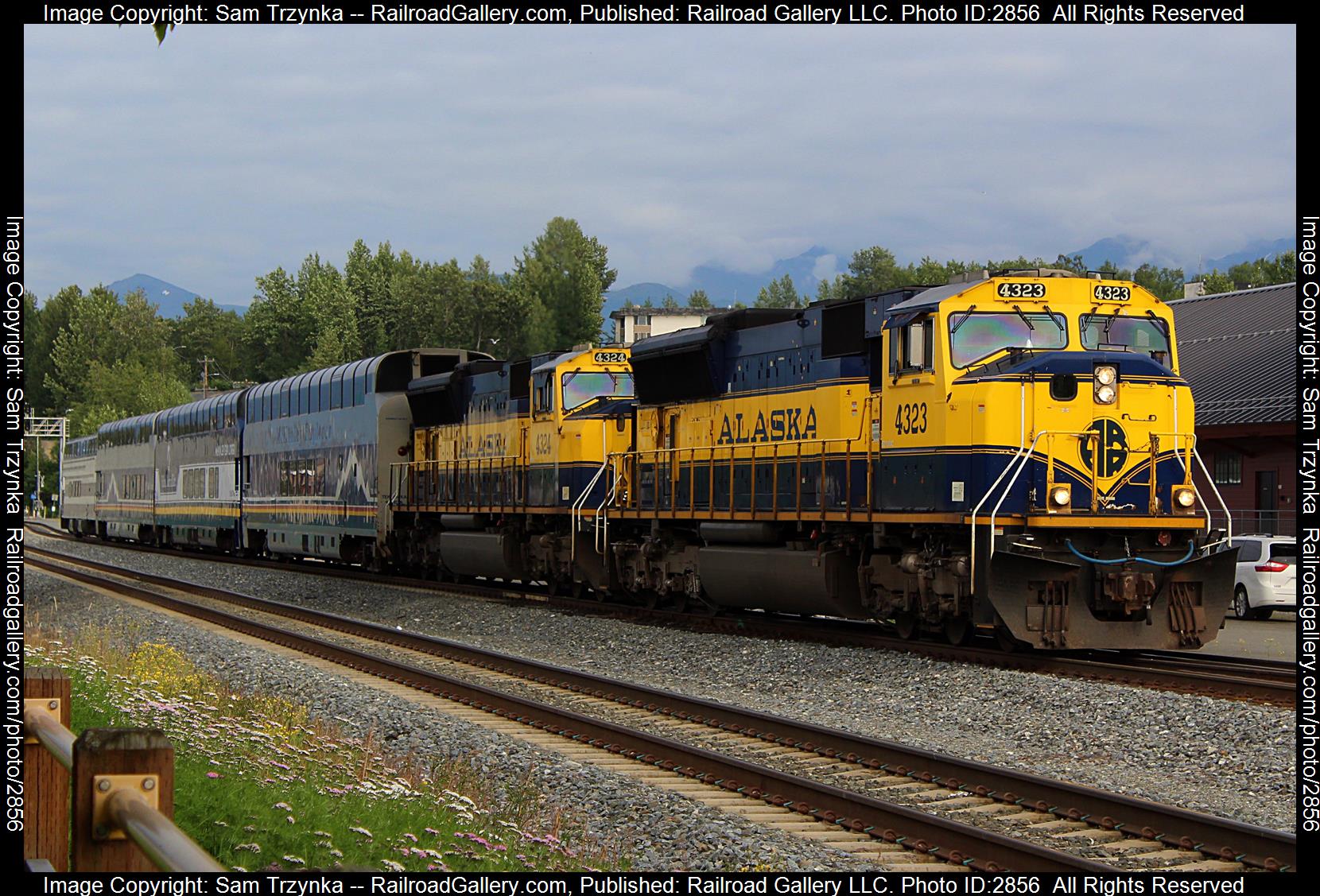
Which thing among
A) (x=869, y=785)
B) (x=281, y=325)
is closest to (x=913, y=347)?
(x=869, y=785)

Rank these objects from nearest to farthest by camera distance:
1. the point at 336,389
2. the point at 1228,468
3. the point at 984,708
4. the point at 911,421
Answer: the point at 984,708 → the point at 911,421 → the point at 336,389 → the point at 1228,468

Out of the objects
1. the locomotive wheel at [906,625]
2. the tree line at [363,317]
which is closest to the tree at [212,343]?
the tree line at [363,317]

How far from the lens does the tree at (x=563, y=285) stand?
10988 cm

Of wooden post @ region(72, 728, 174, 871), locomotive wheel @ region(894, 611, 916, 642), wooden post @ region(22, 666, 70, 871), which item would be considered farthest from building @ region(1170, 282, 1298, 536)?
wooden post @ region(72, 728, 174, 871)

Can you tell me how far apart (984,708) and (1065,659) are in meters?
2.67

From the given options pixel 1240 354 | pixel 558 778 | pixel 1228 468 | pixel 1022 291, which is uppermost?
pixel 1240 354

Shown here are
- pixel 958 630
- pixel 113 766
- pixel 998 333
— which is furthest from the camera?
pixel 958 630

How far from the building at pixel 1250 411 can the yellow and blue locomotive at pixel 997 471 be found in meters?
15.3

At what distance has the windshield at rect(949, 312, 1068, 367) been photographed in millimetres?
15211

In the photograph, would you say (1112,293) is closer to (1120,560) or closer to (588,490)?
(1120,560)

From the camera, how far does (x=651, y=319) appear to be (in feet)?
461

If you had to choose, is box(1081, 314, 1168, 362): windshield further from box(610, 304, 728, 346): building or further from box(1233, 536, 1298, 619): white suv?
box(610, 304, 728, 346): building
